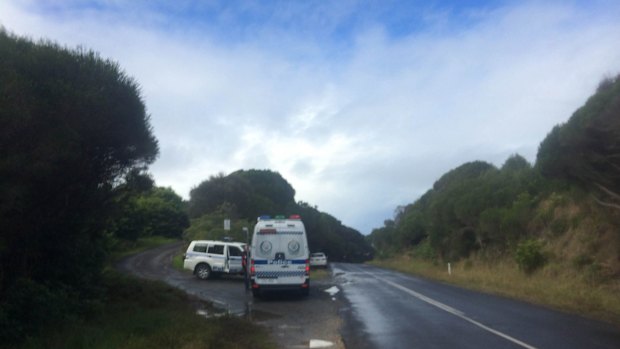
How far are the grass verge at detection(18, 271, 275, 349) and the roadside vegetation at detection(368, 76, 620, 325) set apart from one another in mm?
9222

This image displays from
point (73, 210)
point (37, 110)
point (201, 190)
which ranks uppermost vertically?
point (201, 190)

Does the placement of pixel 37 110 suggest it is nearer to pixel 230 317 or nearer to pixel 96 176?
pixel 96 176

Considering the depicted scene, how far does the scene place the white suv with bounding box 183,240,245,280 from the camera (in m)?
28.8

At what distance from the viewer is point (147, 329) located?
1121cm

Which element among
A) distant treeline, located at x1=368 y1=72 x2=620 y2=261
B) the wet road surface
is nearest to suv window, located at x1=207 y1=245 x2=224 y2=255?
the wet road surface

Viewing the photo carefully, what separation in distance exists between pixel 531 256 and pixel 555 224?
2.75 m

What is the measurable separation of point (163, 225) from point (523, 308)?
39.8 meters

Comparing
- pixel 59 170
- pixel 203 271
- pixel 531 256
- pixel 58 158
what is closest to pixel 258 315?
pixel 59 170

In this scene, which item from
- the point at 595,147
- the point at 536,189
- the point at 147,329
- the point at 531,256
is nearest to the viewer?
the point at 147,329

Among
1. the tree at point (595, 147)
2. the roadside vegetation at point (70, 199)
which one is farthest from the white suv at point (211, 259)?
the tree at point (595, 147)

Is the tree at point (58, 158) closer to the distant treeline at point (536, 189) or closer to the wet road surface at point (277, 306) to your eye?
the wet road surface at point (277, 306)

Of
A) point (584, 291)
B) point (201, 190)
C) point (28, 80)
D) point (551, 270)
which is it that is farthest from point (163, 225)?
point (28, 80)

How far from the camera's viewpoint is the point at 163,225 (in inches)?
2080

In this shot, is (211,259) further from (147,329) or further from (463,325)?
(147,329)
